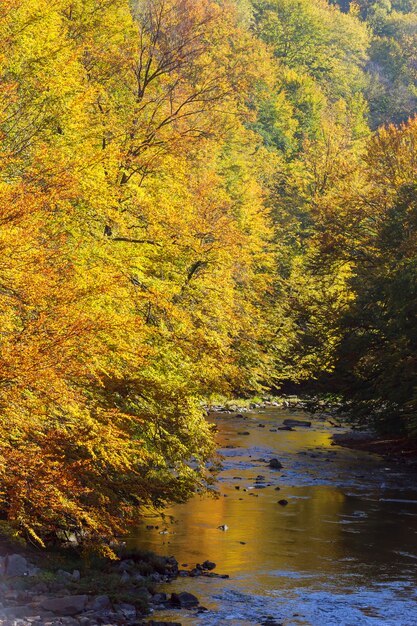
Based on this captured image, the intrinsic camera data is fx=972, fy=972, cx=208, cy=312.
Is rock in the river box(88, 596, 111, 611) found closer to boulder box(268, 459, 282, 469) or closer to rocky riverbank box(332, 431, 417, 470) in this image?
boulder box(268, 459, 282, 469)

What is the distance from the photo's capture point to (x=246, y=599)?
1723 cm

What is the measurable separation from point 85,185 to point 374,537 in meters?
10.6

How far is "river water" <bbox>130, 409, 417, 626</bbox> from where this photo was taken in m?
16.8

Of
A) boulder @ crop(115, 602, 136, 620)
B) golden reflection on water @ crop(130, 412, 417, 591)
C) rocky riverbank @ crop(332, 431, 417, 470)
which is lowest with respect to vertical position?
boulder @ crop(115, 602, 136, 620)

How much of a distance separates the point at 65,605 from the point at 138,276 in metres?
8.46

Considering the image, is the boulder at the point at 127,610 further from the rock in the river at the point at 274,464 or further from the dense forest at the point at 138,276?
the rock in the river at the point at 274,464

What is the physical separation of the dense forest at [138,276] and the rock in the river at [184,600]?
1720 millimetres

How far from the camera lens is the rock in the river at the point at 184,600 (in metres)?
16.6

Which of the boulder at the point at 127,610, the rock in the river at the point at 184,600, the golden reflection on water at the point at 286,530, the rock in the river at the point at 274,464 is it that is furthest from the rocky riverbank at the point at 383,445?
the boulder at the point at 127,610

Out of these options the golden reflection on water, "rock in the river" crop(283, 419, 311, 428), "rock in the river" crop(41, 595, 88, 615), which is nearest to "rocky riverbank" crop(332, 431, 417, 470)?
"rock in the river" crop(283, 419, 311, 428)

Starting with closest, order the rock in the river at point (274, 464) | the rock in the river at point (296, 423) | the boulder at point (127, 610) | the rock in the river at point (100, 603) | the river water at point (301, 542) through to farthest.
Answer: the rock in the river at point (100, 603), the boulder at point (127, 610), the river water at point (301, 542), the rock in the river at point (274, 464), the rock in the river at point (296, 423)

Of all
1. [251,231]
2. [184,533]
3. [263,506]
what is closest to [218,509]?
[263,506]

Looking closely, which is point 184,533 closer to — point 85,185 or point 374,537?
point 374,537

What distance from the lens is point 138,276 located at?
2172 cm
